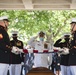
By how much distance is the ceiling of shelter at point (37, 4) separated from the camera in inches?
224

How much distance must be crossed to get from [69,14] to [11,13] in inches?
112

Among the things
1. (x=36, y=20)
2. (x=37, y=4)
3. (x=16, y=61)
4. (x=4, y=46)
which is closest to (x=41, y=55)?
(x=16, y=61)

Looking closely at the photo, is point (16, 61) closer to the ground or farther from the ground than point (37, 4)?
closer to the ground

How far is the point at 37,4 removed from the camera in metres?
Answer: 5.93

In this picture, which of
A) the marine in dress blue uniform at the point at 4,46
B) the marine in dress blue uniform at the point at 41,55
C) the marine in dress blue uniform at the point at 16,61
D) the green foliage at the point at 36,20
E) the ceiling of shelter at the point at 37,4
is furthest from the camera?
the green foliage at the point at 36,20

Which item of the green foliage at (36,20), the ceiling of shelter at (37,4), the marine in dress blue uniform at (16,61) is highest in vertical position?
the green foliage at (36,20)

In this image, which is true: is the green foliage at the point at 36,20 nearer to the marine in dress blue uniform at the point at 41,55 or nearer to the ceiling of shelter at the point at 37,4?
the ceiling of shelter at the point at 37,4

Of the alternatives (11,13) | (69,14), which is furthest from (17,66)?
(69,14)

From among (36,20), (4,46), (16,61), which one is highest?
(36,20)

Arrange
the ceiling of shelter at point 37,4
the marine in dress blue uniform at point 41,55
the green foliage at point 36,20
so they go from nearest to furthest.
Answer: the marine in dress blue uniform at point 41,55
the ceiling of shelter at point 37,4
the green foliage at point 36,20

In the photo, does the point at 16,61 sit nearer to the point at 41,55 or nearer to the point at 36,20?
the point at 41,55

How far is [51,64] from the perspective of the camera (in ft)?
17.4

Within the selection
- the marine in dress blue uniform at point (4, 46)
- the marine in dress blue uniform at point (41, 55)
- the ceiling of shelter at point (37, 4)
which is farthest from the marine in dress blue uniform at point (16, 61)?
the marine in dress blue uniform at point (4, 46)

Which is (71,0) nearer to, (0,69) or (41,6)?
(41,6)
